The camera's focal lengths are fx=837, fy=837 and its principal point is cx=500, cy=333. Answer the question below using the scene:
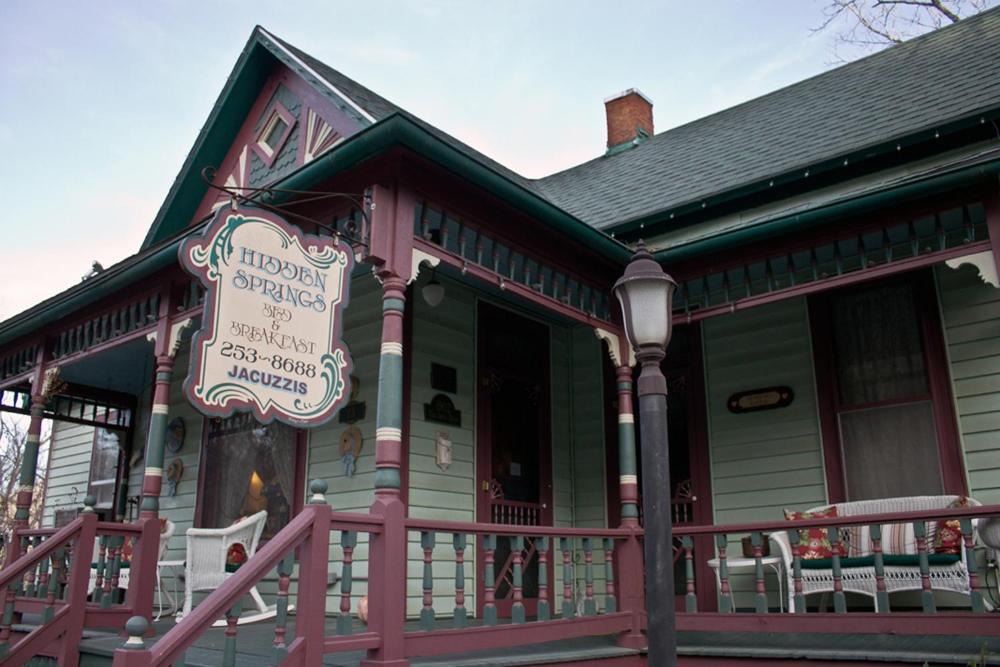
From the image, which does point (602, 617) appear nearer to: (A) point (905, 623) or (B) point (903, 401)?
(A) point (905, 623)

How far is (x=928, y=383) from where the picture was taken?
661cm

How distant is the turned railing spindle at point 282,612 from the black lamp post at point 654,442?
5.68 feet

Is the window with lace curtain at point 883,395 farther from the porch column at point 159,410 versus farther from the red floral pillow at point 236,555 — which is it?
the porch column at point 159,410

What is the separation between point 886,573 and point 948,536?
19.2 inches

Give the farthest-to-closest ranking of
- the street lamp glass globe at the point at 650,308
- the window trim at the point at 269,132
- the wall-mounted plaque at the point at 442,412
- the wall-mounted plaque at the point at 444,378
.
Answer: the window trim at the point at 269,132 → the wall-mounted plaque at the point at 444,378 → the wall-mounted plaque at the point at 442,412 → the street lamp glass globe at the point at 650,308

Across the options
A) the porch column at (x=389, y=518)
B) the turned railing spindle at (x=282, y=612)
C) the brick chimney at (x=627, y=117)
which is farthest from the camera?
the brick chimney at (x=627, y=117)

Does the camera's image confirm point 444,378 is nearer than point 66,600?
No

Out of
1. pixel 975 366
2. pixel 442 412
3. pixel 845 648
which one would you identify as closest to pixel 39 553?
pixel 442 412

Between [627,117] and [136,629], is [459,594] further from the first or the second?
[627,117]

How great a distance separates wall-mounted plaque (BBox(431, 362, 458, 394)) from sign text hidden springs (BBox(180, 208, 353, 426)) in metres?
2.80

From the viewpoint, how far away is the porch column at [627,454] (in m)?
6.34

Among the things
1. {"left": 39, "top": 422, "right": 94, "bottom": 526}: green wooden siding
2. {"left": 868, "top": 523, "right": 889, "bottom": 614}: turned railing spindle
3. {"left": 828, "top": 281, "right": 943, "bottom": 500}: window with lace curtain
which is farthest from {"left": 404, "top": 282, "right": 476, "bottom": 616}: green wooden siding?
{"left": 39, "top": 422, "right": 94, "bottom": 526}: green wooden siding

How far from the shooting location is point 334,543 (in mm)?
7180

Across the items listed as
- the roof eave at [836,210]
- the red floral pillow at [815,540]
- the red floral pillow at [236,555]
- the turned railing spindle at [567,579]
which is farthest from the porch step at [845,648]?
the red floral pillow at [236,555]
